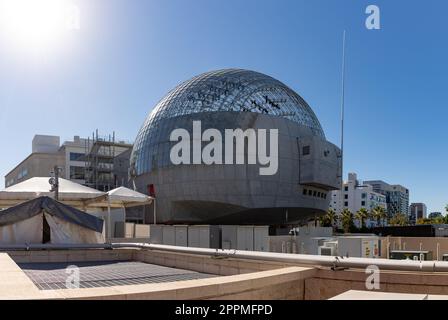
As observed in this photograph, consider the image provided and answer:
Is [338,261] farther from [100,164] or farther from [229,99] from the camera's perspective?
[100,164]

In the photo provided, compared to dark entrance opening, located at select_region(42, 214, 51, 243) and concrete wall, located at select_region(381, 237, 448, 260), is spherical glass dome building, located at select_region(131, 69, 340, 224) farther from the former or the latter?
dark entrance opening, located at select_region(42, 214, 51, 243)

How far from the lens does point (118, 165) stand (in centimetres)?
9112

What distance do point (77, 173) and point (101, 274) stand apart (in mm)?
88126

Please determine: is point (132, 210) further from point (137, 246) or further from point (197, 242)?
point (137, 246)

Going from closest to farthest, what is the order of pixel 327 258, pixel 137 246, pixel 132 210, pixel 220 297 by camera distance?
pixel 220 297 → pixel 327 258 → pixel 137 246 → pixel 132 210

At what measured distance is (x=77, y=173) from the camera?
9325cm

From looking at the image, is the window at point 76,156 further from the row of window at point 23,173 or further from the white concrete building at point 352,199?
the white concrete building at point 352,199

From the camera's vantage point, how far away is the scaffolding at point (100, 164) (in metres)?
90.2

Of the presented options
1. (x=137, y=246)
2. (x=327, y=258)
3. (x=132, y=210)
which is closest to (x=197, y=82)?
(x=132, y=210)

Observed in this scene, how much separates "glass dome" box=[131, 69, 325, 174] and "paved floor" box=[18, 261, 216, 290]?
46.3 m

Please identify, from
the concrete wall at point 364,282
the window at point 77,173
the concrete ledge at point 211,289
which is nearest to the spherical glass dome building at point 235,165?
the window at point 77,173

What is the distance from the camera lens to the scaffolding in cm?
A: 9025

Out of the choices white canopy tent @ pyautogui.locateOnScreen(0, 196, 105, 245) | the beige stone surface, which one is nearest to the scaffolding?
white canopy tent @ pyautogui.locateOnScreen(0, 196, 105, 245)
